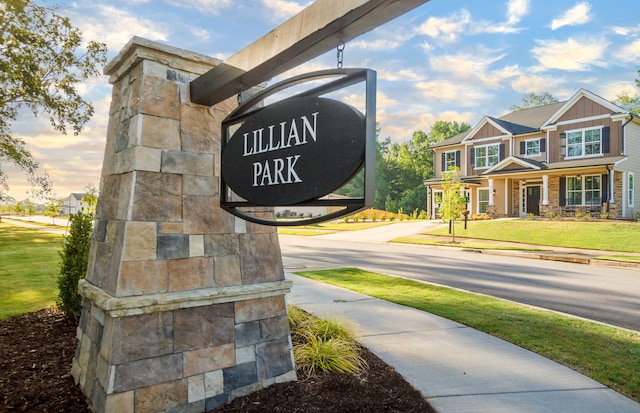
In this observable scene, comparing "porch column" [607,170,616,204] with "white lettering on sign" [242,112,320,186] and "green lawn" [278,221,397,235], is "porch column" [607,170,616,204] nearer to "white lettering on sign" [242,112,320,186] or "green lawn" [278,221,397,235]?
"green lawn" [278,221,397,235]

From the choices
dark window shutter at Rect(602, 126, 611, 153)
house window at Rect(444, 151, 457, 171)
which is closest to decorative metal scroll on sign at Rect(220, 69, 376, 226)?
dark window shutter at Rect(602, 126, 611, 153)

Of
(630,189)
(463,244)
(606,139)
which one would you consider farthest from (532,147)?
(463,244)

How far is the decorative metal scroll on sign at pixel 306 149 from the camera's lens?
1982 mm

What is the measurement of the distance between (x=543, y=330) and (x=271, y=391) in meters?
3.65

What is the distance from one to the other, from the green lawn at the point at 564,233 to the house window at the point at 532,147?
256 inches

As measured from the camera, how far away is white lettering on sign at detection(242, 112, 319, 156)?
7.25 ft

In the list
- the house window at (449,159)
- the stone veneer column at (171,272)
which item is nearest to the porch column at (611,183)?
the house window at (449,159)

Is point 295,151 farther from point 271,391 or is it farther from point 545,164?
point 545,164

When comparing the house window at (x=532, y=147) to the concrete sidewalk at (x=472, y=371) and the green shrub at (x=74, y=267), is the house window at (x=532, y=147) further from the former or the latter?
the green shrub at (x=74, y=267)

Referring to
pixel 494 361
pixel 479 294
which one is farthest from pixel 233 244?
pixel 479 294

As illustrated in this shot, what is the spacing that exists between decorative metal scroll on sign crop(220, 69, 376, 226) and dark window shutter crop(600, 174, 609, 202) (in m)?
23.9

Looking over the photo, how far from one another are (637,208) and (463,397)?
25.7m

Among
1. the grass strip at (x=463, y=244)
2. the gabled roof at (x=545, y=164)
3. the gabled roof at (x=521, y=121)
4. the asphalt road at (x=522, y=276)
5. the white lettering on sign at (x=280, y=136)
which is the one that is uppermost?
the gabled roof at (x=521, y=121)

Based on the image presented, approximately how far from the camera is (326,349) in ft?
11.6
